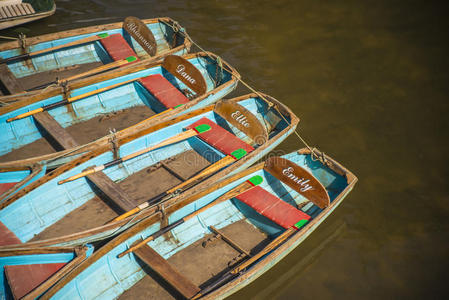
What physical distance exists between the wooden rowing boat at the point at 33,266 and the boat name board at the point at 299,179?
4.30m

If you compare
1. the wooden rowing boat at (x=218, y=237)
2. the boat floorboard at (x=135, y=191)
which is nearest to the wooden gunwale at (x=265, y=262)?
the wooden rowing boat at (x=218, y=237)

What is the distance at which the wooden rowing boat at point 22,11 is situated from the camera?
14.0 metres

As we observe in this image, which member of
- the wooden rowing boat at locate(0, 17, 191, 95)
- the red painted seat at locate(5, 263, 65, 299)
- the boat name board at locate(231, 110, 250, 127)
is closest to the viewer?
the red painted seat at locate(5, 263, 65, 299)

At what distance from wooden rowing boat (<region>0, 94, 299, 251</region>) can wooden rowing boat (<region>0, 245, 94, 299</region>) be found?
0.25m

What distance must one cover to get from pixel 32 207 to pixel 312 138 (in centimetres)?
803

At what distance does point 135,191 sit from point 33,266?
265cm

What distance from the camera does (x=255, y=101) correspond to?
10.9m

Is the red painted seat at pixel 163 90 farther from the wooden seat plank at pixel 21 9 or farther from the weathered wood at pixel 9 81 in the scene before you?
the wooden seat plank at pixel 21 9

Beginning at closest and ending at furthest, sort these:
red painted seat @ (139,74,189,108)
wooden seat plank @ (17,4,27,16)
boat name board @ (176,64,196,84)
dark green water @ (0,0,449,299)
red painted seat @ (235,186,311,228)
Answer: red painted seat @ (235,186,311,228) < dark green water @ (0,0,449,299) < red painted seat @ (139,74,189,108) < boat name board @ (176,64,196,84) < wooden seat plank @ (17,4,27,16)

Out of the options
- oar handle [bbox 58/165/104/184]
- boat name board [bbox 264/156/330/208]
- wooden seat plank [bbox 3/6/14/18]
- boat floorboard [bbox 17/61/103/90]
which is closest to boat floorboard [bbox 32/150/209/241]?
oar handle [bbox 58/165/104/184]

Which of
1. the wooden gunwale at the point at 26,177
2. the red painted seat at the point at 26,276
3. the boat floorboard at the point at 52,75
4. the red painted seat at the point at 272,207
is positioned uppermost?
the boat floorboard at the point at 52,75

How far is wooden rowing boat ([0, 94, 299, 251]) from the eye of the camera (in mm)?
7446

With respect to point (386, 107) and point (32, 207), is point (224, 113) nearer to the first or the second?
point (32, 207)

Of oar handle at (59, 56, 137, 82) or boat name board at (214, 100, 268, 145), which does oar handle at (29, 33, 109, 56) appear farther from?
boat name board at (214, 100, 268, 145)
